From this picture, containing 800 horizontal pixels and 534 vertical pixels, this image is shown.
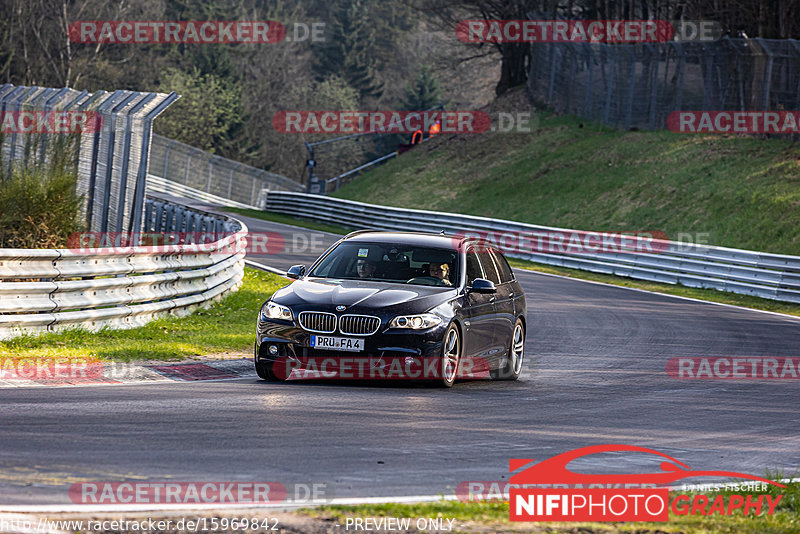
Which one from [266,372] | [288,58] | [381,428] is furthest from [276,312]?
[288,58]

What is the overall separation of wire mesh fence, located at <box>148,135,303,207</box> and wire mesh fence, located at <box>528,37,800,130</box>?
55.3ft

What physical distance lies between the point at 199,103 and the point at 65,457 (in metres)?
73.7

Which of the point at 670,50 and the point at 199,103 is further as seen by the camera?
the point at 199,103

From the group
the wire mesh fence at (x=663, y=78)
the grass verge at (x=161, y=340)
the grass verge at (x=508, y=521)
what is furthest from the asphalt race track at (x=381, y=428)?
the wire mesh fence at (x=663, y=78)

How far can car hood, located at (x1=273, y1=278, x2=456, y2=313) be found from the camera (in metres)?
10.9

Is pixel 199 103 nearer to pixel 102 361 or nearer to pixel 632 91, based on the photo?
pixel 632 91

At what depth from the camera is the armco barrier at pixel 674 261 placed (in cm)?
2439

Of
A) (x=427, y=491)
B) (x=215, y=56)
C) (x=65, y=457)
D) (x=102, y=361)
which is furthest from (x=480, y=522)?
(x=215, y=56)

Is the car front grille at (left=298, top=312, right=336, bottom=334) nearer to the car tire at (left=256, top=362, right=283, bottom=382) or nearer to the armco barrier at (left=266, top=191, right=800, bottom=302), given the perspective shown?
the car tire at (left=256, top=362, right=283, bottom=382)

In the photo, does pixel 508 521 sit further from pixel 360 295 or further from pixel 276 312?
pixel 276 312

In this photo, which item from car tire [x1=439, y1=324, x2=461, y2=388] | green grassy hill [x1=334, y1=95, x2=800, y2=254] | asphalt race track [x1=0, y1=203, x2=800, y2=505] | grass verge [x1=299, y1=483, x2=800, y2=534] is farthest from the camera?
green grassy hill [x1=334, y1=95, x2=800, y2=254]

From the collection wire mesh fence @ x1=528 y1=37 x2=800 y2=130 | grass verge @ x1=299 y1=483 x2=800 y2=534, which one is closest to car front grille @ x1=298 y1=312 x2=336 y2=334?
grass verge @ x1=299 y1=483 x2=800 y2=534

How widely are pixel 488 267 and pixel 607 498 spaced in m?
6.52

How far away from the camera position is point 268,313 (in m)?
11.0
